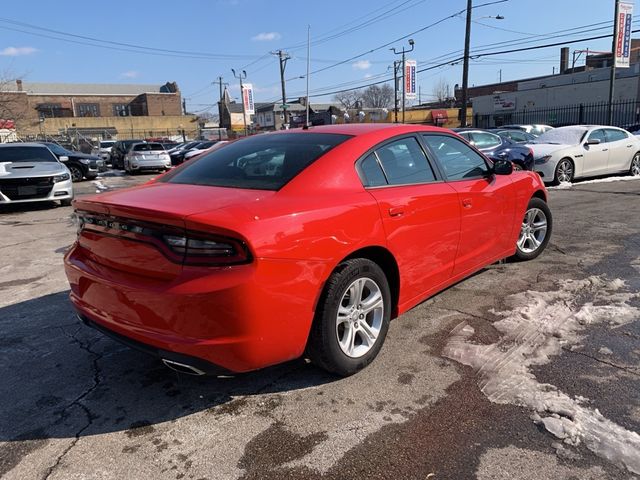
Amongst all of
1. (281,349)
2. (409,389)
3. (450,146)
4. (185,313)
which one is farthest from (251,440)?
(450,146)

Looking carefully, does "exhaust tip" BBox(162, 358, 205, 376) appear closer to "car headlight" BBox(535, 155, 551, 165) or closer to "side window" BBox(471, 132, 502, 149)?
"side window" BBox(471, 132, 502, 149)

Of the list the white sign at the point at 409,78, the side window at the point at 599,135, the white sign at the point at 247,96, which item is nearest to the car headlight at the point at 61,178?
the side window at the point at 599,135

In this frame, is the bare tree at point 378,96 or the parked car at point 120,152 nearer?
the parked car at point 120,152

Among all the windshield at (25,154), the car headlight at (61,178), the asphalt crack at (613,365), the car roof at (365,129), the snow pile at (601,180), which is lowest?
the asphalt crack at (613,365)

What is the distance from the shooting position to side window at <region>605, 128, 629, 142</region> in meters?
13.2

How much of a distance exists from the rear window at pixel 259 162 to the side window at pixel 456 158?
3.17ft

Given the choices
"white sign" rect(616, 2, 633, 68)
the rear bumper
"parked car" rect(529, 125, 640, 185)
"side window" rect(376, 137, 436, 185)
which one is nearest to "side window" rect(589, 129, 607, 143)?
"parked car" rect(529, 125, 640, 185)

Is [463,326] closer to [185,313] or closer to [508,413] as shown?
[508,413]

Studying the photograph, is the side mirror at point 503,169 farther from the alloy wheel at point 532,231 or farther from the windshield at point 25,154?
the windshield at point 25,154

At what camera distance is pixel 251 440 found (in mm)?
2572

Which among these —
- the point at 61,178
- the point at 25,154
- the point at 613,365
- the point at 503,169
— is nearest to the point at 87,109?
the point at 25,154

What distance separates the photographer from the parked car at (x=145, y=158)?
819 inches

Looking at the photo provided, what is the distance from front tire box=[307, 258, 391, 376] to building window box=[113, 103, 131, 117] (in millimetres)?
105930

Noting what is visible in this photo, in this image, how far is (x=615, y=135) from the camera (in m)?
13.3
